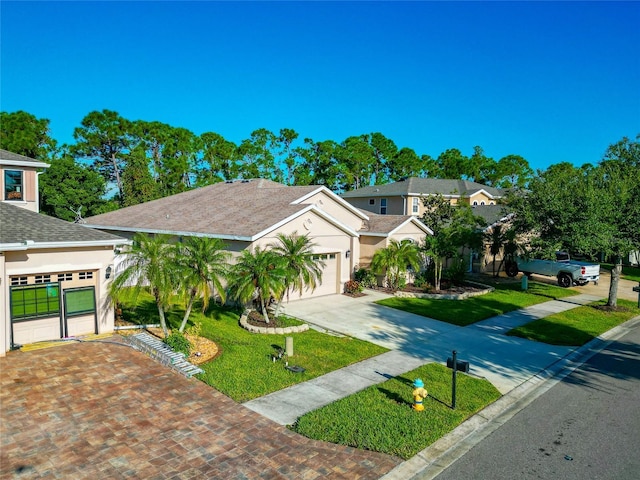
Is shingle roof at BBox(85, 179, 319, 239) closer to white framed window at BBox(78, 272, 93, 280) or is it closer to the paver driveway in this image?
white framed window at BBox(78, 272, 93, 280)

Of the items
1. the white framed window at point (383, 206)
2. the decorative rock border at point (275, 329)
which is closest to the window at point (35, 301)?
the decorative rock border at point (275, 329)

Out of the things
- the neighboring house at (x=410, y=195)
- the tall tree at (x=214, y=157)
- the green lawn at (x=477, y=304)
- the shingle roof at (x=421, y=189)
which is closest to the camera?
the green lawn at (x=477, y=304)

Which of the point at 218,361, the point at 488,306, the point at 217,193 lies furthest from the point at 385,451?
the point at 217,193

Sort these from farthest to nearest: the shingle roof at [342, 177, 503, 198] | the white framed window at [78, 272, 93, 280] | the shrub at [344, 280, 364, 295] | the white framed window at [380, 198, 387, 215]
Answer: the white framed window at [380, 198, 387, 215] → the shingle roof at [342, 177, 503, 198] → the shrub at [344, 280, 364, 295] → the white framed window at [78, 272, 93, 280]

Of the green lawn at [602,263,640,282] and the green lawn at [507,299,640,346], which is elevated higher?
the green lawn at [602,263,640,282]

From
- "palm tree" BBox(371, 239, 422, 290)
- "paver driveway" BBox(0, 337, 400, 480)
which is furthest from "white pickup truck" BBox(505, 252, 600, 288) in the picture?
"paver driveway" BBox(0, 337, 400, 480)

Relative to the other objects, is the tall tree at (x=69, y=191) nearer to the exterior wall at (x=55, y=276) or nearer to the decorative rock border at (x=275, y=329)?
the exterior wall at (x=55, y=276)
